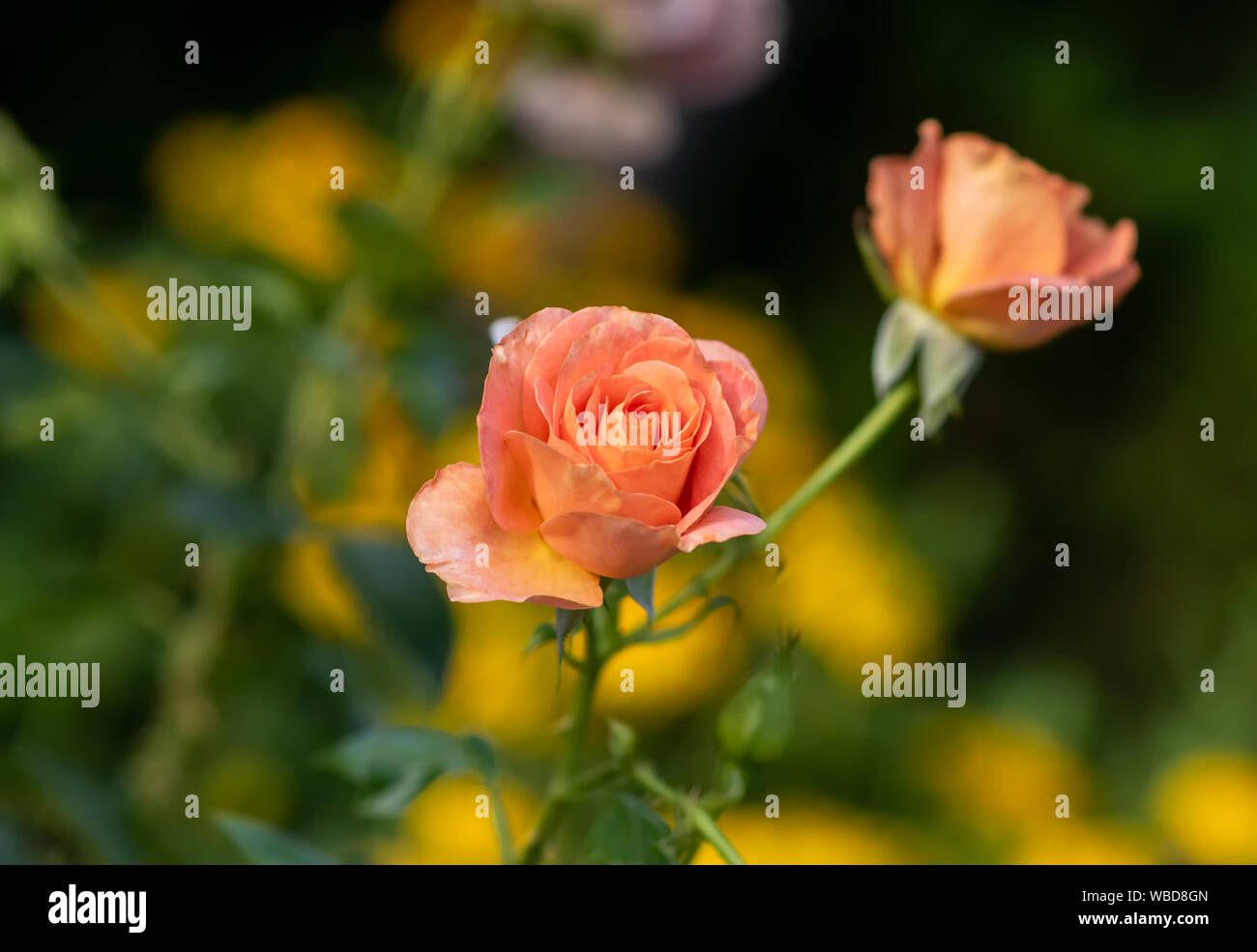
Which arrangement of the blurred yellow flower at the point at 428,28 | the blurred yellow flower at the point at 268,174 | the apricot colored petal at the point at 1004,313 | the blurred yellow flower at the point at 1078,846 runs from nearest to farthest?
the apricot colored petal at the point at 1004,313 < the blurred yellow flower at the point at 1078,846 < the blurred yellow flower at the point at 268,174 < the blurred yellow flower at the point at 428,28

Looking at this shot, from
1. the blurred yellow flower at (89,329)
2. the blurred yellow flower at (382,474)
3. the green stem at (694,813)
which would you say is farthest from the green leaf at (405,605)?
the blurred yellow flower at (89,329)

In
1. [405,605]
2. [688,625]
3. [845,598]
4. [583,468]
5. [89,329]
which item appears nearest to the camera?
[583,468]

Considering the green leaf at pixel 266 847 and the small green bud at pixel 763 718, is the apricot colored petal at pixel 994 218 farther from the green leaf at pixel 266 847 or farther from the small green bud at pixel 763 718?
the green leaf at pixel 266 847

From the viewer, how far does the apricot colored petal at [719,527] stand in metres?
0.35

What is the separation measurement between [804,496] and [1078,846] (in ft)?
2.46

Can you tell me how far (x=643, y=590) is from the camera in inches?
15.1

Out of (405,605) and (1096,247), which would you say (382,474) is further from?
(1096,247)

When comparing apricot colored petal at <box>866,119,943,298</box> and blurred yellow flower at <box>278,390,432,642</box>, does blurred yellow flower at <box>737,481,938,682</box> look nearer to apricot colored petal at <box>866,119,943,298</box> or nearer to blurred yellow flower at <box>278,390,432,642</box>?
blurred yellow flower at <box>278,390,432,642</box>

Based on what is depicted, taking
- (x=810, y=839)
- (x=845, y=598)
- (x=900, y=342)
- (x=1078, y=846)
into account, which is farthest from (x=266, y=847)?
(x=845, y=598)

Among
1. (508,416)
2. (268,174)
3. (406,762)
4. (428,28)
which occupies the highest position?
(428,28)

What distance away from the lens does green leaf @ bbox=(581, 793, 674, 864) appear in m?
0.43

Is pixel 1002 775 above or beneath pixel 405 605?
beneath

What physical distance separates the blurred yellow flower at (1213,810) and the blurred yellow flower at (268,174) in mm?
1002

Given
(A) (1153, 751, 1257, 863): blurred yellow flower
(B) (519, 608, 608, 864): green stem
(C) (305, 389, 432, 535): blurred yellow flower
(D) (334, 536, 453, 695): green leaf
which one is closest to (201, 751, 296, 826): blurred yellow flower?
(C) (305, 389, 432, 535): blurred yellow flower
